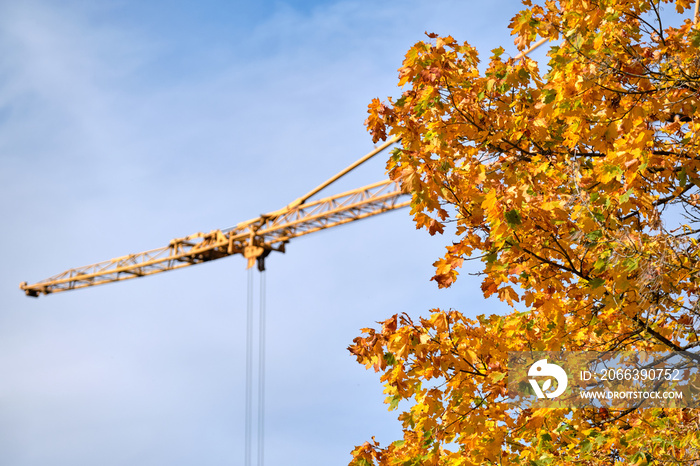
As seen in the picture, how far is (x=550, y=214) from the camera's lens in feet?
22.8

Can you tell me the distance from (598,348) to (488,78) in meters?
3.03

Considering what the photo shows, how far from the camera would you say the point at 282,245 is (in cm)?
5131

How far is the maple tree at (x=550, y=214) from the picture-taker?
6.80 meters

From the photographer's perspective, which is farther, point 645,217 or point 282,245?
point 282,245

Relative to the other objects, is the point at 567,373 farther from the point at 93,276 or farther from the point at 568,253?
the point at 93,276

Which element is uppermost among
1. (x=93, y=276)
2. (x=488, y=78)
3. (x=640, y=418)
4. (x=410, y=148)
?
(x=93, y=276)

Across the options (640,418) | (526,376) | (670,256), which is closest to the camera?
(670,256)

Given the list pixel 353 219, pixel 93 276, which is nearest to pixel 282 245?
pixel 353 219

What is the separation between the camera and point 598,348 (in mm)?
8617

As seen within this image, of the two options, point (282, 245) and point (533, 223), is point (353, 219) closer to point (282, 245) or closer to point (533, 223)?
point (282, 245)

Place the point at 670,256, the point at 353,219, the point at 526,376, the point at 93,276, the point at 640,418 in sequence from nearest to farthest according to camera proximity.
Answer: the point at 670,256 → the point at 526,376 → the point at 640,418 → the point at 353,219 → the point at 93,276

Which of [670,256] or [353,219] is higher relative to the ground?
[353,219]

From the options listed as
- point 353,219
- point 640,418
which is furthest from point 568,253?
point 353,219

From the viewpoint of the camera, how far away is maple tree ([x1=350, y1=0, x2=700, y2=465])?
680cm
